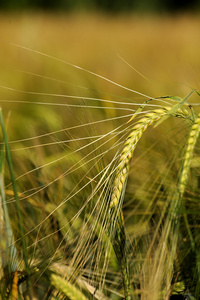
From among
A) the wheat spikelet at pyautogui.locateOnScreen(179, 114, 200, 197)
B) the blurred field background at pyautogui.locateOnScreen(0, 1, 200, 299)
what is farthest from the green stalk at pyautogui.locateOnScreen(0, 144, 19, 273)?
the wheat spikelet at pyautogui.locateOnScreen(179, 114, 200, 197)

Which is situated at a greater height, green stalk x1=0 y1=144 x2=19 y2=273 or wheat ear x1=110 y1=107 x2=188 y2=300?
wheat ear x1=110 y1=107 x2=188 y2=300

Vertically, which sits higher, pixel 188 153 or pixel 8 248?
pixel 188 153

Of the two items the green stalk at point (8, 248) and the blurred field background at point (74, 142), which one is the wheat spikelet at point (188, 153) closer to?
the blurred field background at point (74, 142)

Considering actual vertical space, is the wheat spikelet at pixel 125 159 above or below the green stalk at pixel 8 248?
above

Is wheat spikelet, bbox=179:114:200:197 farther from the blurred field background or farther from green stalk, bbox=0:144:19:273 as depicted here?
green stalk, bbox=0:144:19:273

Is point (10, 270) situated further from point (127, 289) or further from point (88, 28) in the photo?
point (88, 28)

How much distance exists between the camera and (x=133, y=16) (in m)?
3.26

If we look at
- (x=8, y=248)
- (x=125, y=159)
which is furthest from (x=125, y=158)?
(x=8, y=248)

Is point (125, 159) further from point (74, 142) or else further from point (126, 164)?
point (74, 142)

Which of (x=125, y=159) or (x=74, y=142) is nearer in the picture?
(x=125, y=159)

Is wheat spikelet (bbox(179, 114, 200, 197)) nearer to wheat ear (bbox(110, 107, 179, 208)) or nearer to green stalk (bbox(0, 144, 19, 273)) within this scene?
wheat ear (bbox(110, 107, 179, 208))

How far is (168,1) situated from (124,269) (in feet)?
12.6

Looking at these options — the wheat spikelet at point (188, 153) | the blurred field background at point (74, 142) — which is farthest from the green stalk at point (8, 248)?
the wheat spikelet at point (188, 153)

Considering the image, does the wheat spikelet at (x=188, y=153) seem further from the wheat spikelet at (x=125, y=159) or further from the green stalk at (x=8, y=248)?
the green stalk at (x=8, y=248)
